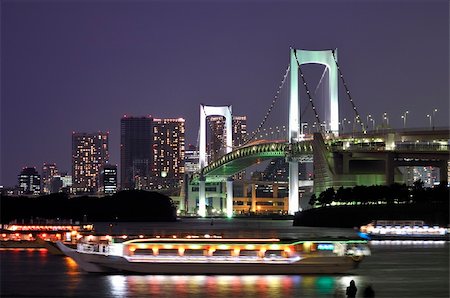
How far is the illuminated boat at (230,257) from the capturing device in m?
37.9

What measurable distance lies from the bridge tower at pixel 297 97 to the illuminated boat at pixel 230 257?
47816 millimetres

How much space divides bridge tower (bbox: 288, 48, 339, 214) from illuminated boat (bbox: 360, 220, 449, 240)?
1997 centimetres

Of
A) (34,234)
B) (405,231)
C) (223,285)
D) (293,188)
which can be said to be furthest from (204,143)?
(223,285)

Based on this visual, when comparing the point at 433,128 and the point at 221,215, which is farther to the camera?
the point at 221,215

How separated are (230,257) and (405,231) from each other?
95.9 ft

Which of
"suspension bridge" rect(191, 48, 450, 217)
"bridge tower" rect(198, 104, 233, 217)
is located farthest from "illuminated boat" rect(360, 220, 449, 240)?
"bridge tower" rect(198, 104, 233, 217)


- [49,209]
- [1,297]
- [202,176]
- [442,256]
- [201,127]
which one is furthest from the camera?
[201,127]

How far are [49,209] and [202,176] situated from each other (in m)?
17.8

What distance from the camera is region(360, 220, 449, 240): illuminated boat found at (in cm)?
6525

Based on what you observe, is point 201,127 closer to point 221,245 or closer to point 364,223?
point 364,223

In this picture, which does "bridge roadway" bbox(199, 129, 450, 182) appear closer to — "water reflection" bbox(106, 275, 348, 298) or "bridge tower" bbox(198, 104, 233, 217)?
"bridge tower" bbox(198, 104, 233, 217)

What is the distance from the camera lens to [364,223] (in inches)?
3100

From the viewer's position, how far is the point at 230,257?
→ 38.2 metres

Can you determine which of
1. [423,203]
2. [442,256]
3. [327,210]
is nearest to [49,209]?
[327,210]
